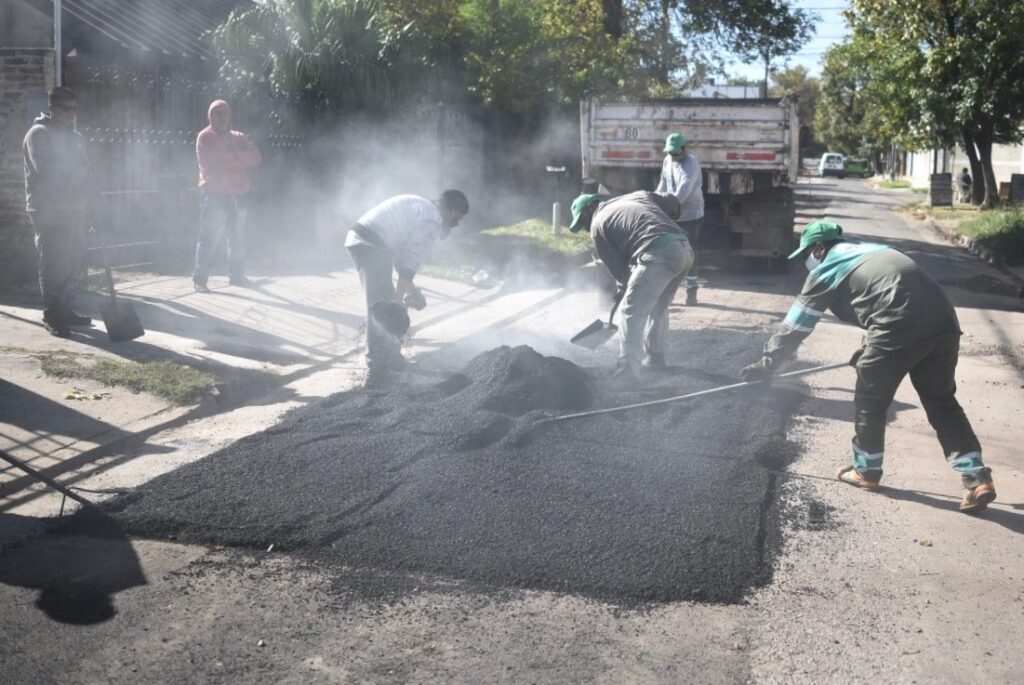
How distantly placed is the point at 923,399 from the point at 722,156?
27.6ft

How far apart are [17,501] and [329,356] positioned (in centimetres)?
373

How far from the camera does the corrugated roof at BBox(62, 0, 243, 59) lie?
15.5m

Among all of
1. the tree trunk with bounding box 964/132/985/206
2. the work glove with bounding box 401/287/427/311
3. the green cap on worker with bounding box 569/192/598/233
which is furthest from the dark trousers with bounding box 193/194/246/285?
the tree trunk with bounding box 964/132/985/206

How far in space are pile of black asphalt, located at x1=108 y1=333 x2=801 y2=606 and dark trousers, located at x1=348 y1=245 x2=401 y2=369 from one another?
0.52 m

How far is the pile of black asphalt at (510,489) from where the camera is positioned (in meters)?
4.66

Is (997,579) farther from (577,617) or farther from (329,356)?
(329,356)

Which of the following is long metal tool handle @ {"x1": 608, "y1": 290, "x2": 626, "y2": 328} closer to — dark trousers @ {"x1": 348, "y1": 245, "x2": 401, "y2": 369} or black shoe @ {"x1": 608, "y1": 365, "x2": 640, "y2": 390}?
black shoe @ {"x1": 608, "y1": 365, "x2": 640, "y2": 390}

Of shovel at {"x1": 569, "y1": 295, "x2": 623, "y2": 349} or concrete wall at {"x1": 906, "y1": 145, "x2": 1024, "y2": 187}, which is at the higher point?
concrete wall at {"x1": 906, "y1": 145, "x2": 1024, "y2": 187}

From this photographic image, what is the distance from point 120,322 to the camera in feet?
26.9

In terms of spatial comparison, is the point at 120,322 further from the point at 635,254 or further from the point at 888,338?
the point at 888,338

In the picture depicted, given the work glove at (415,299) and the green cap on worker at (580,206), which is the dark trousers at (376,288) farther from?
the green cap on worker at (580,206)

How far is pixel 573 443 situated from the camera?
626 cm

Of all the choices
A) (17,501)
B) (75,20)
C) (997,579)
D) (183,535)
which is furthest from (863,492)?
(75,20)

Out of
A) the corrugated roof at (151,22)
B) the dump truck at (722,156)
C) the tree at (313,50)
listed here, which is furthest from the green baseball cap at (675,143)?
the corrugated roof at (151,22)
